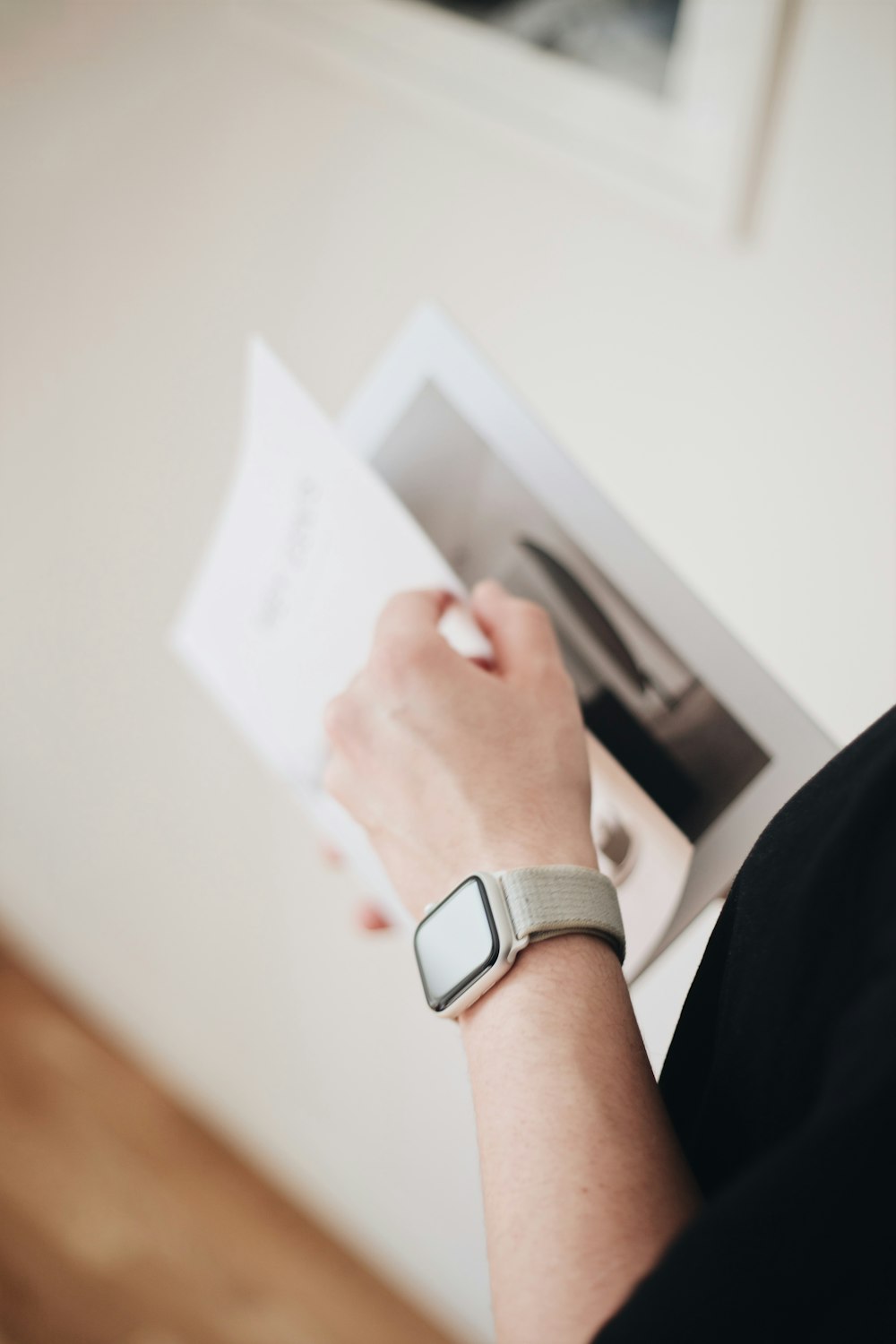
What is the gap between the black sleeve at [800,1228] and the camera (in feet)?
0.87

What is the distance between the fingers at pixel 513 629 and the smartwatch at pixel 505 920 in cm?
17

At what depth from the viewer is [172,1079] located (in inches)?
53.1

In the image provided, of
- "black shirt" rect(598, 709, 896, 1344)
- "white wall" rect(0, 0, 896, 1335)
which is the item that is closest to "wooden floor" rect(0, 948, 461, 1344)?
"white wall" rect(0, 0, 896, 1335)

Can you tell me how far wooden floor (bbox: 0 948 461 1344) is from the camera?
1096 millimetres

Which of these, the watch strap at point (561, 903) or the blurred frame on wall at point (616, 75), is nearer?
the watch strap at point (561, 903)

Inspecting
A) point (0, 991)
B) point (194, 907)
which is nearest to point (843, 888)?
point (194, 907)

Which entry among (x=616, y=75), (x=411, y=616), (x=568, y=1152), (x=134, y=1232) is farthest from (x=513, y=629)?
(x=134, y=1232)

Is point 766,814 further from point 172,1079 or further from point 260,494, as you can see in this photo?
point 172,1079

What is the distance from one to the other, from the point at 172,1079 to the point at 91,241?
1091mm

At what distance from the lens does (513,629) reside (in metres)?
0.58

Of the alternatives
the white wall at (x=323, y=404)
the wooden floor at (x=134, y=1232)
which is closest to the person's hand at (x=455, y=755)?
the white wall at (x=323, y=404)

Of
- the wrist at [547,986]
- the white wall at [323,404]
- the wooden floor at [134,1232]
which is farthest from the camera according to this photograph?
the wooden floor at [134,1232]

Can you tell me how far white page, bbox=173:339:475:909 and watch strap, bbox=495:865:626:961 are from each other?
24cm

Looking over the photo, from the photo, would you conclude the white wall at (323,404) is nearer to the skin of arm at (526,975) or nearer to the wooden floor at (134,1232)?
the wooden floor at (134,1232)
